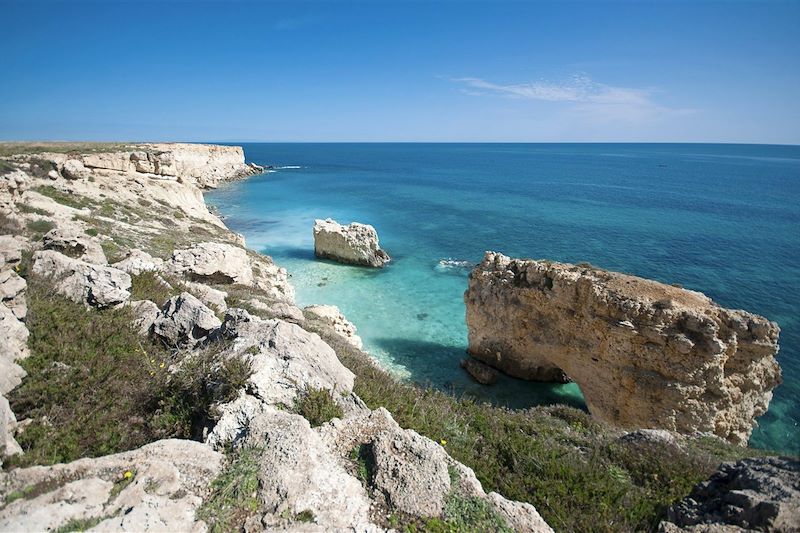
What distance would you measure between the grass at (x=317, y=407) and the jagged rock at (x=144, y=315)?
467cm

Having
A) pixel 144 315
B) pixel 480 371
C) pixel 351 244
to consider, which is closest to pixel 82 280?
pixel 144 315

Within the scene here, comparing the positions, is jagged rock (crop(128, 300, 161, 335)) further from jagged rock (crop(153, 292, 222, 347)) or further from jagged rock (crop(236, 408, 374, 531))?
jagged rock (crop(236, 408, 374, 531))

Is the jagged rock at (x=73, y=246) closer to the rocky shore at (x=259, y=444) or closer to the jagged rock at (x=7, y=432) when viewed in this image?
the rocky shore at (x=259, y=444)

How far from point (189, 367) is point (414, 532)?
4424 millimetres

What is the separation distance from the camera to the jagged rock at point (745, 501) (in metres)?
4.05

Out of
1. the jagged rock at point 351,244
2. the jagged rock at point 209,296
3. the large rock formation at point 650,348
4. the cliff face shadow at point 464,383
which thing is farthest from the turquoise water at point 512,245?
the jagged rock at point 209,296

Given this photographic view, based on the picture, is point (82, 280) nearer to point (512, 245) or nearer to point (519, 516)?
point (519, 516)

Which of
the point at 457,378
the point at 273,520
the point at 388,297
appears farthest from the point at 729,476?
the point at 388,297

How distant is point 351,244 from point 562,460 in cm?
2689

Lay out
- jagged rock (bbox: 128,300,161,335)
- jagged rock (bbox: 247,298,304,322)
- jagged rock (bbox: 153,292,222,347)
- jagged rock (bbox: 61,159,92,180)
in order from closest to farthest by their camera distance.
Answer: jagged rock (bbox: 153,292,222,347) < jagged rock (bbox: 128,300,161,335) < jagged rock (bbox: 247,298,304,322) < jagged rock (bbox: 61,159,92,180)

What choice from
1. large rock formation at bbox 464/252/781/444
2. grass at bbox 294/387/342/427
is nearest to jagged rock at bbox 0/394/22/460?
grass at bbox 294/387/342/427

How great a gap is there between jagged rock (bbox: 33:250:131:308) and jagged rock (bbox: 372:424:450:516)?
7703 millimetres

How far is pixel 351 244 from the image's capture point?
1259 inches

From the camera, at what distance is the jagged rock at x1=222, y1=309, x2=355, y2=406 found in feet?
19.6
